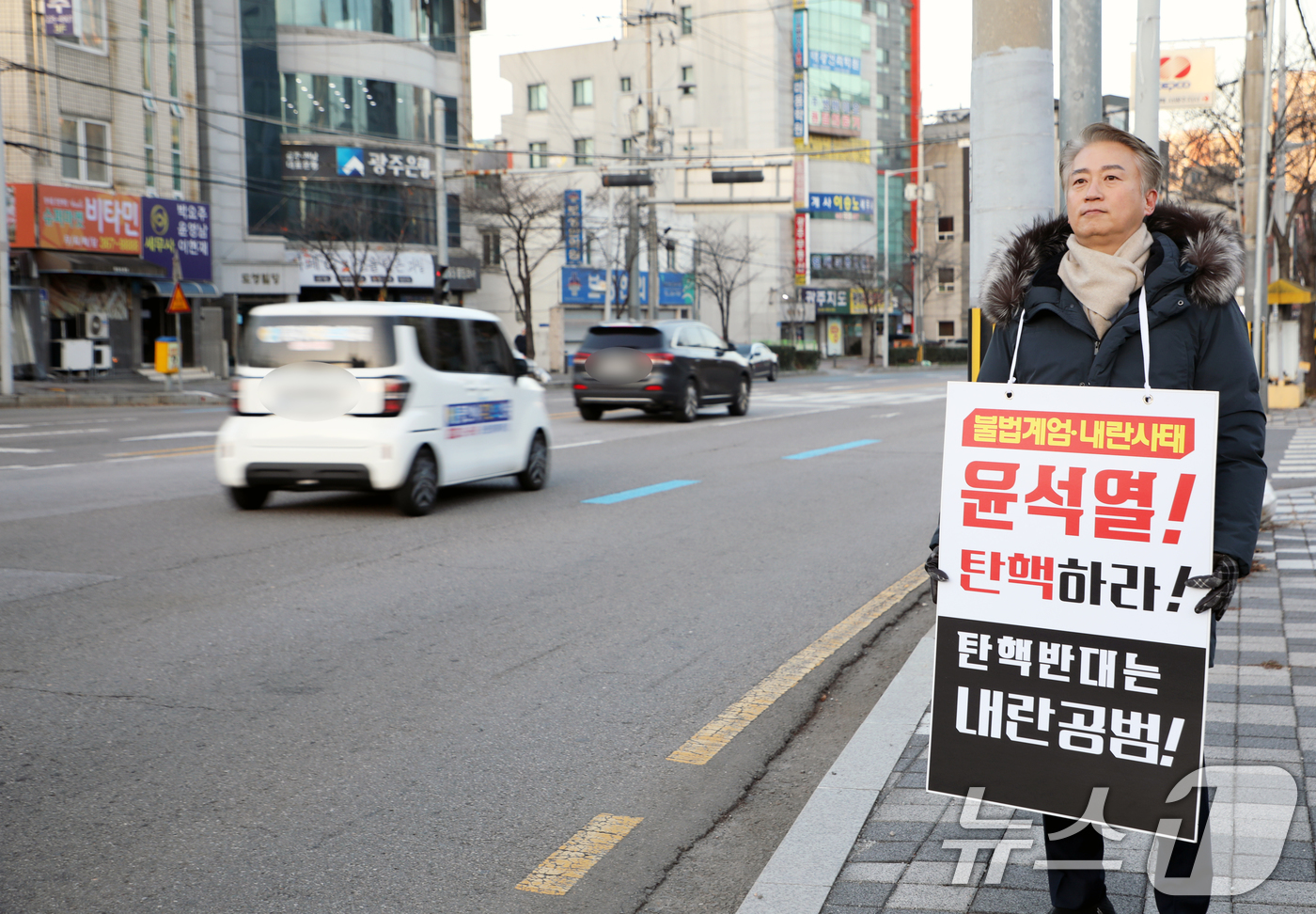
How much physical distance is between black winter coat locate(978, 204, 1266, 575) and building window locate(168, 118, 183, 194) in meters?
38.4

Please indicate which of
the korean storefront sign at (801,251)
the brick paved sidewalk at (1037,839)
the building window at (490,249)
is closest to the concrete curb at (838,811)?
the brick paved sidewalk at (1037,839)

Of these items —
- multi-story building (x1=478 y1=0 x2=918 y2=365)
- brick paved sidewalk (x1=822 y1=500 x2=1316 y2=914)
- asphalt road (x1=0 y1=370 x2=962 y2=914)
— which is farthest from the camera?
multi-story building (x1=478 y1=0 x2=918 y2=365)

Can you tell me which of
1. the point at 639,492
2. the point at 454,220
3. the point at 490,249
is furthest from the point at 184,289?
the point at 639,492

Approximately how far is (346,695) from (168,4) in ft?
124

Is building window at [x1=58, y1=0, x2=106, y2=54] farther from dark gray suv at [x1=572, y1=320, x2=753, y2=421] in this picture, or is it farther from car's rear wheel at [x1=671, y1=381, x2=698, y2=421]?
car's rear wheel at [x1=671, y1=381, x2=698, y2=421]

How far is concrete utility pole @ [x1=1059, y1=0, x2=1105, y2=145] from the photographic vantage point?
7.17 m

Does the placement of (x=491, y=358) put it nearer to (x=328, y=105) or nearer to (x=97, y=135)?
(x=97, y=135)

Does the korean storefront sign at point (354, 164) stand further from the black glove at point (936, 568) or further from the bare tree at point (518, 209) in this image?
the black glove at point (936, 568)

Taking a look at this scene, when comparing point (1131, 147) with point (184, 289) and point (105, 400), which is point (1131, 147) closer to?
point (105, 400)

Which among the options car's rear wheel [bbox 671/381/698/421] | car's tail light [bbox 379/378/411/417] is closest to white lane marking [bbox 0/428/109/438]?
car's rear wheel [bbox 671/381/698/421]

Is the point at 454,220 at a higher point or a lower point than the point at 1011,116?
higher

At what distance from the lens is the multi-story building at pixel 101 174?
31.8 metres

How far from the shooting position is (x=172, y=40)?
123 feet

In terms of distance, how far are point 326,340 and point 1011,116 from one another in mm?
6001
